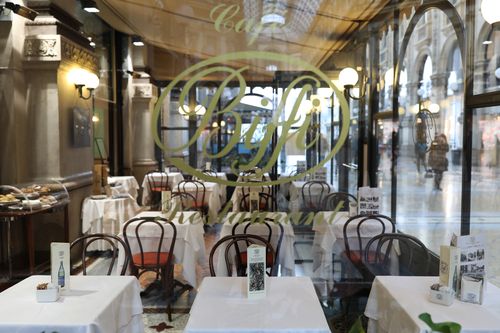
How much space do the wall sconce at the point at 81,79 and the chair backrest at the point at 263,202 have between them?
8.89 ft

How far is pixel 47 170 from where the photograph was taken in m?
4.88

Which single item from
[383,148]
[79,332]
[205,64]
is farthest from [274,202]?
[79,332]

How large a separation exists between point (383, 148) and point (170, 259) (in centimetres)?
281

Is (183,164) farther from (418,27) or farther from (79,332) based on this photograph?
(418,27)

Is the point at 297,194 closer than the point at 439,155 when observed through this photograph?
Yes

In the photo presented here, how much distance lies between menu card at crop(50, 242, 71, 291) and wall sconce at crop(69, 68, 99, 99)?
128 inches

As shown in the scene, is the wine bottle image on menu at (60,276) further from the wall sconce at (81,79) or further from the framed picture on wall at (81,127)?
the wall sconce at (81,79)

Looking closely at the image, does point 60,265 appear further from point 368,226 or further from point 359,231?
point 368,226

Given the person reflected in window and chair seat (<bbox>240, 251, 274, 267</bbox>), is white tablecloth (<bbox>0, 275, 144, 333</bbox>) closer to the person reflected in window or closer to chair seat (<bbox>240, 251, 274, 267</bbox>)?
chair seat (<bbox>240, 251, 274, 267</bbox>)

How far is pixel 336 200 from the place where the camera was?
4.46 metres

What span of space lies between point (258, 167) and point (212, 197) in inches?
30.8

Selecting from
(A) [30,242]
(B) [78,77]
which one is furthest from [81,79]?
(A) [30,242]

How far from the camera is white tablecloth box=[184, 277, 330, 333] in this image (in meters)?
2.09

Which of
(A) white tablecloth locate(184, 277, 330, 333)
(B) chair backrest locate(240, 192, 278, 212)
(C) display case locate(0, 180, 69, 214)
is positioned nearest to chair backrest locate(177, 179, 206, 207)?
(B) chair backrest locate(240, 192, 278, 212)
